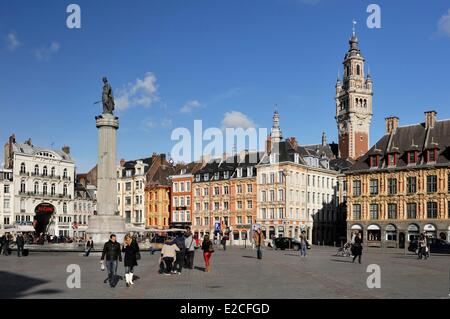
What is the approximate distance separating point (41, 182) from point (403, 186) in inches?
2076

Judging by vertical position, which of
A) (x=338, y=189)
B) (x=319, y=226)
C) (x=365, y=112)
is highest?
(x=365, y=112)

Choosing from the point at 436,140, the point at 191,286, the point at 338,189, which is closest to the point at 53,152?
the point at 338,189

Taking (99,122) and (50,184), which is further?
(50,184)

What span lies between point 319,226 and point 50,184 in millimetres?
41348

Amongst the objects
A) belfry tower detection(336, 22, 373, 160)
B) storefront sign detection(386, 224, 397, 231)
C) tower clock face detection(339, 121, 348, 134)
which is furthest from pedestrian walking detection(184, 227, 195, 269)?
tower clock face detection(339, 121, 348, 134)

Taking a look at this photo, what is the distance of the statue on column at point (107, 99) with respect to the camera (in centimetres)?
3988

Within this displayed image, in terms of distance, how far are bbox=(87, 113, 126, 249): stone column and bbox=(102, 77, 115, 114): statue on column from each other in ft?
1.91

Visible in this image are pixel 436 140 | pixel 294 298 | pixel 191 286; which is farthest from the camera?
pixel 436 140

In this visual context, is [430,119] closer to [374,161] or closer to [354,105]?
[374,161]

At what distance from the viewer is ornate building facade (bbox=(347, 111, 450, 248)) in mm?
62062

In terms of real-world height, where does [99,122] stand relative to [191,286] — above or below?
above
